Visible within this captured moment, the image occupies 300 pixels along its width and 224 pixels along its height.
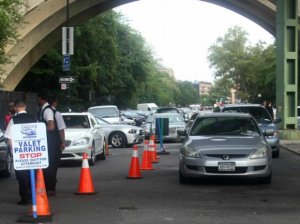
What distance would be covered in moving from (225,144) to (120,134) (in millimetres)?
12568

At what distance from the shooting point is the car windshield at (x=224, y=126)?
13383 mm

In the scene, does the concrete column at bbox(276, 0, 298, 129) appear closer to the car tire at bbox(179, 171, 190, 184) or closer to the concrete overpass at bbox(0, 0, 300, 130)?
the concrete overpass at bbox(0, 0, 300, 130)

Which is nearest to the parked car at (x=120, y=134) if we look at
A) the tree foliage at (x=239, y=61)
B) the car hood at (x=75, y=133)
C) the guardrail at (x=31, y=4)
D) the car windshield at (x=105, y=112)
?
the car windshield at (x=105, y=112)

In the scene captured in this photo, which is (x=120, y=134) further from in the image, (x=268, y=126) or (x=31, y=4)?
(x=31, y=4)

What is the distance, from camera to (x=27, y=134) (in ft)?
29.1

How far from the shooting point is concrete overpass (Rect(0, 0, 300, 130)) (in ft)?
137

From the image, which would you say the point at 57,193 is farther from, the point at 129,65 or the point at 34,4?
the point at 129,65

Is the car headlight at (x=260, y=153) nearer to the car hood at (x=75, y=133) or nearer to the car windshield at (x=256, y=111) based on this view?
the car hood at (x=75, y=133)

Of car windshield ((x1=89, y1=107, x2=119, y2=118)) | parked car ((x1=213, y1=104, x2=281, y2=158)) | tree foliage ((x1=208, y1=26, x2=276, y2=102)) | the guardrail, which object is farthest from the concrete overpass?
tree foliage ((x1=208, y1=26, x2=276, y2=102))

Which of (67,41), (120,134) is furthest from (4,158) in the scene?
(67,41)

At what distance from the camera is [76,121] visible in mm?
17594

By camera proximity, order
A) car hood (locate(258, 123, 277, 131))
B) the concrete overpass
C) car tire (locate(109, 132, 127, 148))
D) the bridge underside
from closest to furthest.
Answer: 1. car hood (locate(258, 123, 277, 131))
2. car tire (locate(109, 132, 127, 148))
3. the concrete overpass
4. the bridge underside

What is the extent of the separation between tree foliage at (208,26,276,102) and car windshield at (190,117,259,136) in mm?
70407

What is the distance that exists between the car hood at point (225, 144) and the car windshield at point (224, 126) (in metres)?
0.52
